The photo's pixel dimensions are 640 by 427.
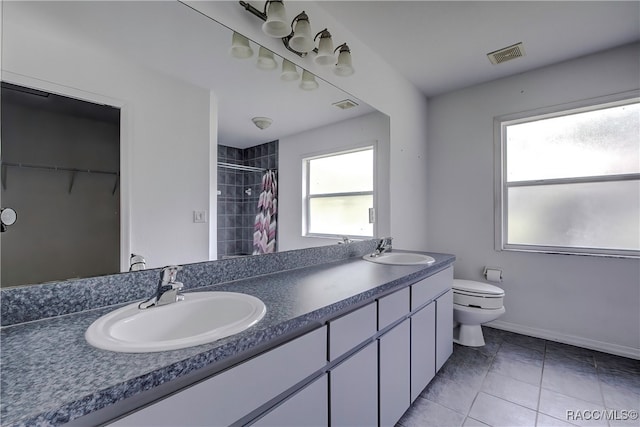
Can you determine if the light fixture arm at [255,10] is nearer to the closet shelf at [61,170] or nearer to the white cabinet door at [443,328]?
the closet shelf at [61,170]

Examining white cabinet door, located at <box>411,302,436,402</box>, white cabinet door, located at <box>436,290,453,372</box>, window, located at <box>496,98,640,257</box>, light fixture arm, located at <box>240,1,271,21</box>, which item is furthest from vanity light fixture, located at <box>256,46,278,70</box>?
window, located at <box>496,98,640,257</box>

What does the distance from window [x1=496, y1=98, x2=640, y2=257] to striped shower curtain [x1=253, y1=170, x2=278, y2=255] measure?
2.36 metres

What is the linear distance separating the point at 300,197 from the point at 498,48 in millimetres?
2080

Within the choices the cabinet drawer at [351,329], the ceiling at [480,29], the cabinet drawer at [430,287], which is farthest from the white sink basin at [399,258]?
the ceiling at [480,29]

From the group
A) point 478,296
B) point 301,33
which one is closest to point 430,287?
point 478,296

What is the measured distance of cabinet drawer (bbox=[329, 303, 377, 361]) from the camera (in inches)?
39.3

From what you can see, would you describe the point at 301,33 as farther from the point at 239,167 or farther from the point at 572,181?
the point at 572,181

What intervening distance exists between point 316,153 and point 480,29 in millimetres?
1546

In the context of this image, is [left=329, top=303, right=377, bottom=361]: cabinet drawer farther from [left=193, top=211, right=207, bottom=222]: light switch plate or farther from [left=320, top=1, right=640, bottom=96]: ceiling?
[left=320, top=1, right=640, bottom=96]: ceiling

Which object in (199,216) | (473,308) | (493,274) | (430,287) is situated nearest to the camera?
(199,216)

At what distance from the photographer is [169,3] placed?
1079mm

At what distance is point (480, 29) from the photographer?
200cm

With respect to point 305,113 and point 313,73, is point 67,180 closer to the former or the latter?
point 305,113

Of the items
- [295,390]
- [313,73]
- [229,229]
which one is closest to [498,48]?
[313,73]
